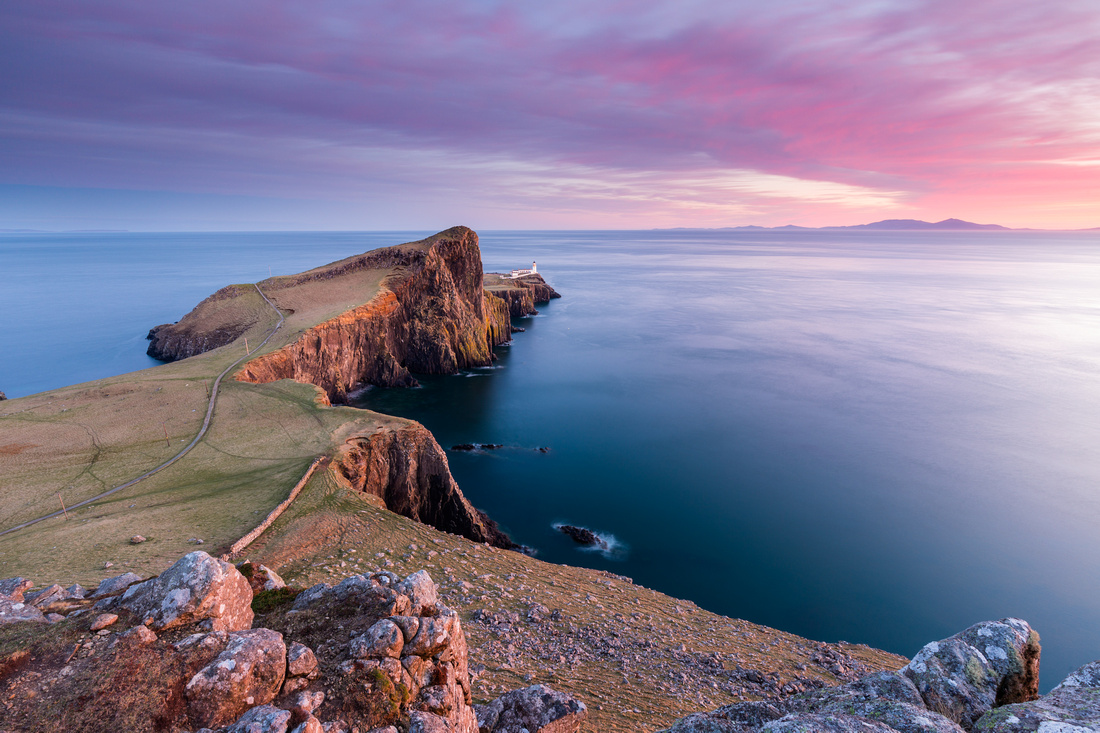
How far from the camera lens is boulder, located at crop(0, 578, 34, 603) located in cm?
1365

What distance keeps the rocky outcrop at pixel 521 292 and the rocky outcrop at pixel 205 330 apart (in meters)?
59.2

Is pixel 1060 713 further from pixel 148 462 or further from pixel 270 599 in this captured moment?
pixel 148 462

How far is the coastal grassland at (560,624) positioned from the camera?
68.3 feet

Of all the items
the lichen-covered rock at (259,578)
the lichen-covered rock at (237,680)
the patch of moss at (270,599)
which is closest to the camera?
the lichen-covered rock at (237,680)

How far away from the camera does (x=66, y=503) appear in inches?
1193

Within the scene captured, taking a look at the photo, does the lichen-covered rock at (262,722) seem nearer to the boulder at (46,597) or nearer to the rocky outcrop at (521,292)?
the boulder at (46,597)

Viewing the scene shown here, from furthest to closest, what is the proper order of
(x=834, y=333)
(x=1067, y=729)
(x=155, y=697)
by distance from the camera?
(x=834, y=333), (x=155, y=697), (x=1067, y=729)

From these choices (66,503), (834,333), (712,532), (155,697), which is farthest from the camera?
(834,333)

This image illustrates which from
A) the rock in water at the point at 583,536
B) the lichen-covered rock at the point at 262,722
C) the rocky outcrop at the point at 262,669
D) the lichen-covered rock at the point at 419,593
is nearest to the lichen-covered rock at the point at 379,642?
the rocky outcrop at the point at 262,669

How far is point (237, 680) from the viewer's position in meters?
9.66

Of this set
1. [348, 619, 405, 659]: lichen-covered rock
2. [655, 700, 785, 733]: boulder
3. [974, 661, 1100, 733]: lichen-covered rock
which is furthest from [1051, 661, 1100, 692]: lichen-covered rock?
[348, 619, 405, 659]: lichen-covered rock

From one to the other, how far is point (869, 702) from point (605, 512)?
38961 millimetres

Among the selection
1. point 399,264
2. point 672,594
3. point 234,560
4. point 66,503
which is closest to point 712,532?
point 672,594

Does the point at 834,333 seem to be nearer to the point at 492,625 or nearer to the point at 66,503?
the point at 492,625
